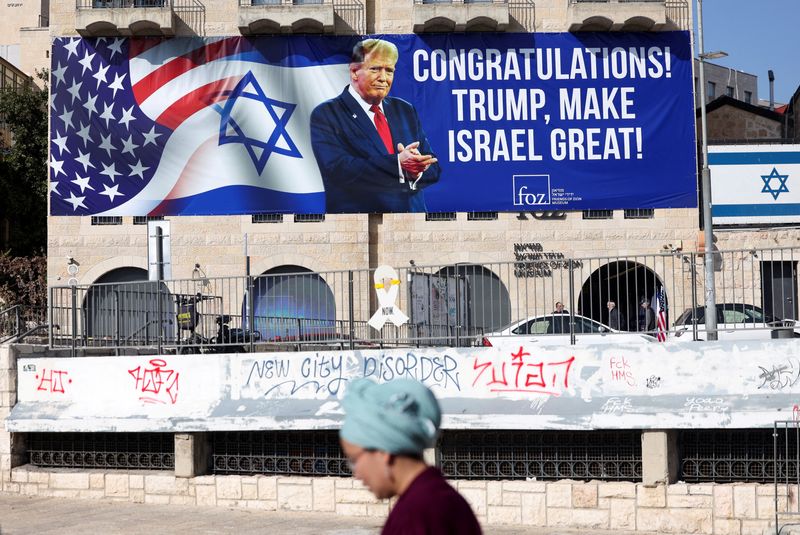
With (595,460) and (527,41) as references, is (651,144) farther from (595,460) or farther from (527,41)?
(595,460)

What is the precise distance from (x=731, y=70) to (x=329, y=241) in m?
46.3

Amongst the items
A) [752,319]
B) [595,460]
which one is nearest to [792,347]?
[752,319]

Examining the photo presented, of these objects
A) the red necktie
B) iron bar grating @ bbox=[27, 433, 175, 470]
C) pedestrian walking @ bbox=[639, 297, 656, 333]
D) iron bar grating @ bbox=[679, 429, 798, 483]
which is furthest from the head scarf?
the red necktie

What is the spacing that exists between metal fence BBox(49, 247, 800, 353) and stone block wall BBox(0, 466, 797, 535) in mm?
1843

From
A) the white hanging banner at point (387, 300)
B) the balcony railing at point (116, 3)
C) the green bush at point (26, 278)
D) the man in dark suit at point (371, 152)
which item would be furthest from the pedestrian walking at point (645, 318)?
the balcony railing at point (116, 3)

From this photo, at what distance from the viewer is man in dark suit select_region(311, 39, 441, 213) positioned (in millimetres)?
37688

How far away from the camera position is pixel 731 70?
75.6m

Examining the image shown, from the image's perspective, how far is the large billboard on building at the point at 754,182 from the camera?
38000 mm

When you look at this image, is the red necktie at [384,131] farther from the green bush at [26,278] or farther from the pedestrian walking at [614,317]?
the pedestrian walking at [614,317]

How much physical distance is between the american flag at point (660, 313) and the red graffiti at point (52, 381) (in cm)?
801

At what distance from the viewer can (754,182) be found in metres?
38.1

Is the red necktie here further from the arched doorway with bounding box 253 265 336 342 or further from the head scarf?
the head scarf

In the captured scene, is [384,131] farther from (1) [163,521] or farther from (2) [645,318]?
(1) [163,521]

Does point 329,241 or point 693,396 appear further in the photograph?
point 329,241
